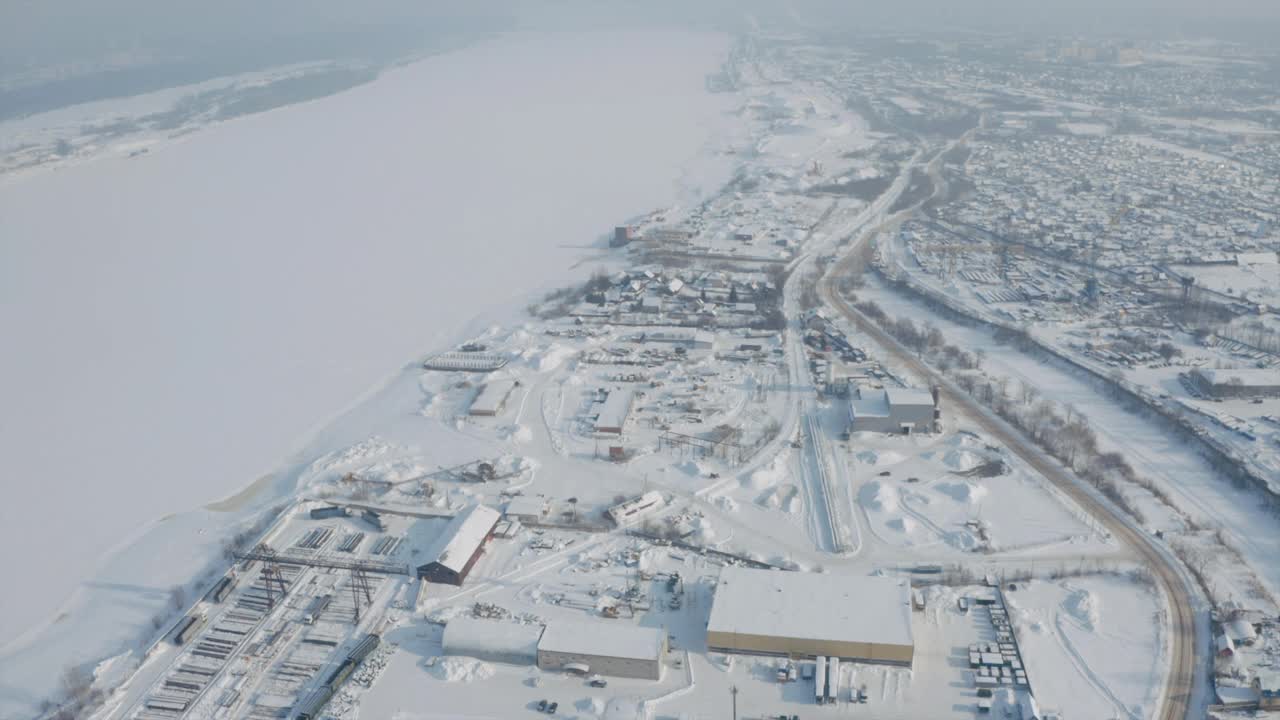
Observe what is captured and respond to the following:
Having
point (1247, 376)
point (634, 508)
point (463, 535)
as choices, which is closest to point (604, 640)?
point (463, 535)

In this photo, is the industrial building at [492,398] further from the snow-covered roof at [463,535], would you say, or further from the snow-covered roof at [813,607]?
the snow-covered roof at [813,607]

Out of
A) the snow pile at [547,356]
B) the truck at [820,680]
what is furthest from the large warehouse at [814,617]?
the snow pile at [547,356]

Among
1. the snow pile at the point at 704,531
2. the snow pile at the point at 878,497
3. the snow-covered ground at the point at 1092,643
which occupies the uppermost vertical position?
the snow pile at the point at 704,531

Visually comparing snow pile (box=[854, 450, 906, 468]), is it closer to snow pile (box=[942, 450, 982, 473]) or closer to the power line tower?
snow pile (box=[942, 450, 982, 473])

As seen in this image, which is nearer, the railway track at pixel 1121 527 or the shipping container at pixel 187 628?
the railway track at pixel 1121 527

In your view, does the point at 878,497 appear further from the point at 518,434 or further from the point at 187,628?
the point at 187,628

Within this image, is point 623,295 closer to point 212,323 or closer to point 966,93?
point 212,323

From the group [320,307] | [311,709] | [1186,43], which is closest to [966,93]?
[1186,43]

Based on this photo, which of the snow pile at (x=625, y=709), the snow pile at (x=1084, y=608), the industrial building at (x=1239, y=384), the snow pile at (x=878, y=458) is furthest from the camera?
the industrial building at (x=1239, y=384)
